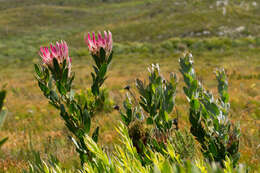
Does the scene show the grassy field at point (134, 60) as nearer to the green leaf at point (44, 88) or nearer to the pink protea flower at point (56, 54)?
the green leaf at point (44, 88)

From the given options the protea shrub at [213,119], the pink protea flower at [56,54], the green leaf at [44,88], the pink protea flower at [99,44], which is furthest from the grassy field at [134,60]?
the pink protea flower at [56,54]

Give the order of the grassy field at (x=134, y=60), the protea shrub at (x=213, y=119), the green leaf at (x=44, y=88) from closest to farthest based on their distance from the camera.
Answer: the protea shrub at (x=213, y=119)
the green leaf at (x=44, y=88)
the grassy field at (x=134, y=60)

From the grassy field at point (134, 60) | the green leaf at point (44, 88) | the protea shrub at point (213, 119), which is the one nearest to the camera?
the protea shrub at point (213, 119)

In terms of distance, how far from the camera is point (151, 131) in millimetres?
1258

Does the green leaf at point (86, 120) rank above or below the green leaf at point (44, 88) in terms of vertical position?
below

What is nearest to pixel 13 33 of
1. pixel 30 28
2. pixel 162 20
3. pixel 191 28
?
pixel 30 28

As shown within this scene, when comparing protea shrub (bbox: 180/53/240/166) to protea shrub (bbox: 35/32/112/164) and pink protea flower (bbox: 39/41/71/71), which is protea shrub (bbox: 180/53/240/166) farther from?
pink protea flower (bbox: 39/41/71/71)

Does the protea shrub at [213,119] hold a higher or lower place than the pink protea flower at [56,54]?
lower

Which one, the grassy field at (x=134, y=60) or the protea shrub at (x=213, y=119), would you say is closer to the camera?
the protea shrub at (x=213, y=119)

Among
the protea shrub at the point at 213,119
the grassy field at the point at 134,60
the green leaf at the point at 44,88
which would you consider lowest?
the grassy field at the point at 134,60

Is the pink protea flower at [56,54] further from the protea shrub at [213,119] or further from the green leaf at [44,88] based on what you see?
the protea shrub at [213,119]

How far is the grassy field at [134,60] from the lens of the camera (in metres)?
3.52

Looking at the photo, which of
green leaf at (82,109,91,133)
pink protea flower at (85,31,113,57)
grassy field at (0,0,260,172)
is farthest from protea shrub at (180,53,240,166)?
green leaf at (82,109,91,133)

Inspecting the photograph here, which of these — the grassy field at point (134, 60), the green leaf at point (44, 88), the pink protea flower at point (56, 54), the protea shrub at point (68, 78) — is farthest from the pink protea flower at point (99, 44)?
the grassy field at point (134, 60)
